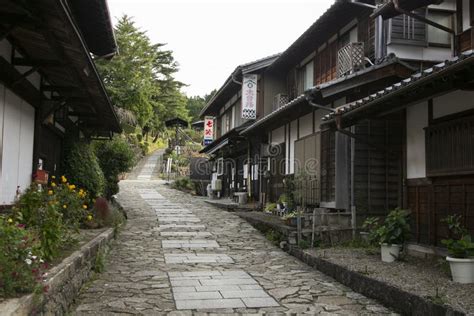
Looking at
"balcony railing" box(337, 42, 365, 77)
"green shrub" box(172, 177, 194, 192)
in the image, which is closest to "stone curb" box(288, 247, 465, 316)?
"balcony railing" box(337, 42, 365, 77)

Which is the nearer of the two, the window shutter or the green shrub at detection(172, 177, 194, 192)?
the window shutter

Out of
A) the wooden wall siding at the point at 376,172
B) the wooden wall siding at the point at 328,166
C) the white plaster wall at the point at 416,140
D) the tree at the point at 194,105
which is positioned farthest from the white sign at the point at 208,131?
the tree at the point at 194,105

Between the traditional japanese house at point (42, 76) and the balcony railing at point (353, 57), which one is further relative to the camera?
the balcony railing at point (353, 57)

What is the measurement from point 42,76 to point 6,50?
2143 millimetres

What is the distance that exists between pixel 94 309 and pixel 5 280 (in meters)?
2.43

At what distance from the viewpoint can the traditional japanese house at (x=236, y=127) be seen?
21.7 meters

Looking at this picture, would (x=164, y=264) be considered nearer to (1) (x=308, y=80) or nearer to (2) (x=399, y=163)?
(2) (x=399, y=163)

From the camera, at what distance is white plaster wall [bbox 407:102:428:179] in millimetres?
9805

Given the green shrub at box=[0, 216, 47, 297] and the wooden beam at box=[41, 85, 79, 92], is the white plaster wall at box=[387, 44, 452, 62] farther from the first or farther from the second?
the green shrub at box=[0, 216, 47, 297]

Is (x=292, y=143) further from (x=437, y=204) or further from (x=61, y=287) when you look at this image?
(x=61, y=287)

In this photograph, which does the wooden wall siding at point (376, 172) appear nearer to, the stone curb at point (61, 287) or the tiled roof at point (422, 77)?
the tiled roof at point (422, 77)

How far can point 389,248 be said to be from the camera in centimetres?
871

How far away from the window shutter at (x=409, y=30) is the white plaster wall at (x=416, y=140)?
9.33 ft

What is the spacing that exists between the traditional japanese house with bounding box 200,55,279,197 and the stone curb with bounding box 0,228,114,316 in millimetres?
14106
